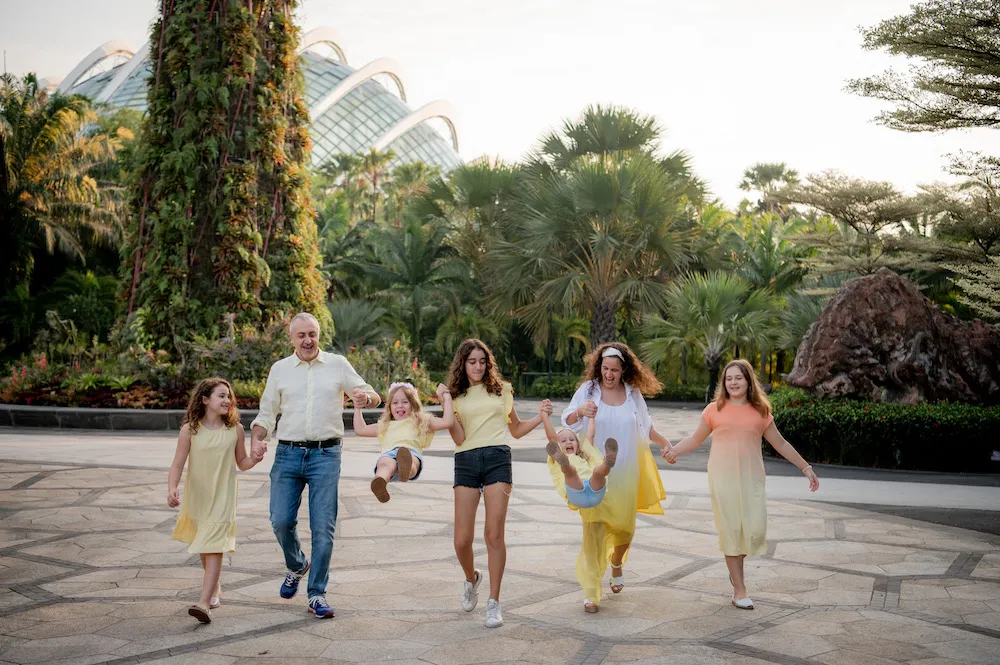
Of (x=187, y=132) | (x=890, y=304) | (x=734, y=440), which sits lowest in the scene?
(x=734, y=440)

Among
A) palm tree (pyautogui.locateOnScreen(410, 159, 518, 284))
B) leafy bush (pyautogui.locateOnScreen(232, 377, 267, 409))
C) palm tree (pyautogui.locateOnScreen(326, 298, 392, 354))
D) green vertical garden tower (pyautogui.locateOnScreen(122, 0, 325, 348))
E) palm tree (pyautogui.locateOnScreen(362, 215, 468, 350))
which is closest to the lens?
leafy bush (pyautogui.locateOnScreen(232, 377, 267, 409))

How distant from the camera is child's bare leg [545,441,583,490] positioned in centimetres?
464

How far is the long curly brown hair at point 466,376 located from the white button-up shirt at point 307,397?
0.44 m

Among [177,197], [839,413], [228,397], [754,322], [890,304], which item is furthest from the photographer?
[754,322]

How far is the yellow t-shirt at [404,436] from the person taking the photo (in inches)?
196

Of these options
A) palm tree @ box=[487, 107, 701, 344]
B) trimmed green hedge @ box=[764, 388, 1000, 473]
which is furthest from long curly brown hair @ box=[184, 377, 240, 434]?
palm tree @ box=[487, 107, 701, 344]

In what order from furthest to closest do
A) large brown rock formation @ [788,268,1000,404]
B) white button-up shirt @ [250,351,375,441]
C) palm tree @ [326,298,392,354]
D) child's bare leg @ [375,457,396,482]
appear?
palm tree @ [326,298,392,354], large brown rock formation @ [788,268,1000,404], white button-up shirt @ [250,351,375,441], child's bare leg @ [375,457,396,482]

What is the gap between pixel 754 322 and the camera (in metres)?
23.1

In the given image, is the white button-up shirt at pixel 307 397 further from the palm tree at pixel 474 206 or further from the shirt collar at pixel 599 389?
the palm tree at pixel 474 206

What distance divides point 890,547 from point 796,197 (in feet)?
58.8

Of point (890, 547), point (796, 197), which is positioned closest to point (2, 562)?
point (890, 547)

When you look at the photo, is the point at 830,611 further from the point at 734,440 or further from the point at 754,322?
the point at 754,322

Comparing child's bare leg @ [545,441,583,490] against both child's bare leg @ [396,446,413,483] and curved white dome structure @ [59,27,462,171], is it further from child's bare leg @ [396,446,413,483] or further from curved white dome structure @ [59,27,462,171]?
curved white dome structure @ [59,27,462,171]

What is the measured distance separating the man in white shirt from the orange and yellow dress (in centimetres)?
193
